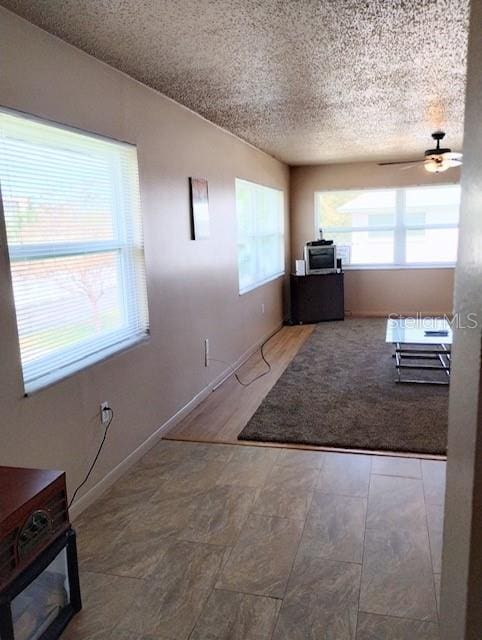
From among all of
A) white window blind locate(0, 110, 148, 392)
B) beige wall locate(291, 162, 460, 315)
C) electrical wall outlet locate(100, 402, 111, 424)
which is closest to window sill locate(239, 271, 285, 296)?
beige wall locate(291, 162, 460, 315)

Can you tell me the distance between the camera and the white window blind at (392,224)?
7.32 metres

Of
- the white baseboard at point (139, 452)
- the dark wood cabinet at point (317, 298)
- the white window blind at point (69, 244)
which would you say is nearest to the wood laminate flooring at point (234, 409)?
the white baseboard at point (139, 452)

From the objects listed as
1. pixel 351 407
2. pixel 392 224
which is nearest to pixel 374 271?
pixel 392 224

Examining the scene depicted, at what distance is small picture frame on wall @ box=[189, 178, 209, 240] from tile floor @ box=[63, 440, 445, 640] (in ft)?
5.76

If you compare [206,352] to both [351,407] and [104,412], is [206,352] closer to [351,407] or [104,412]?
[351,407]

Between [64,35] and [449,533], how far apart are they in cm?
247

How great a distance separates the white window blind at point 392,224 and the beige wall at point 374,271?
0.41 ft

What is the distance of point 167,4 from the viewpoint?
198 cm

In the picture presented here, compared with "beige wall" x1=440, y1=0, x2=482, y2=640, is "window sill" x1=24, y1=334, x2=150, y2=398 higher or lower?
lower

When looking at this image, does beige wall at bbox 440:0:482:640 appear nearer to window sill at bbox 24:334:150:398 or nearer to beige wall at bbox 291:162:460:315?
window sill at bbox 24:334:150:398

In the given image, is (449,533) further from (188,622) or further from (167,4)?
(167,4)

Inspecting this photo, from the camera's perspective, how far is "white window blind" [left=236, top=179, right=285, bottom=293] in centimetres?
538

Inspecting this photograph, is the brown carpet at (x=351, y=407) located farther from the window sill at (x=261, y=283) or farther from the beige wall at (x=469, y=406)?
the beige wall at (x=469, y=406)

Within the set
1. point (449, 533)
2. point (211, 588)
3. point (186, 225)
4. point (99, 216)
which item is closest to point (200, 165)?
point (186, 225)
